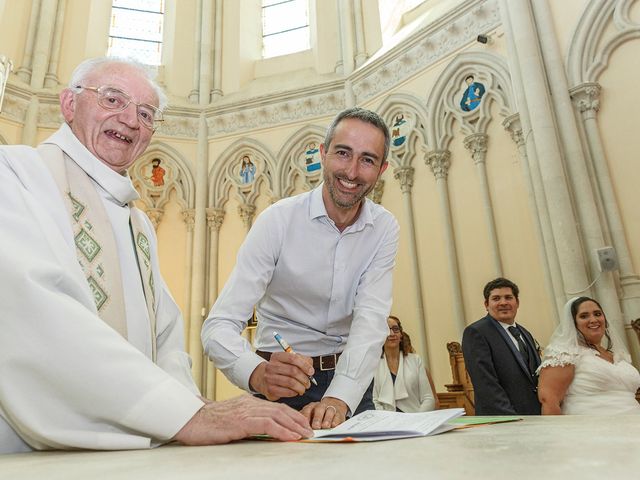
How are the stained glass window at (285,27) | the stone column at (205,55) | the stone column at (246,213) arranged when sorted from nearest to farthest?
the stone column at (246,213) → the stone column at (205,55) → the stained glass window at (285,27)

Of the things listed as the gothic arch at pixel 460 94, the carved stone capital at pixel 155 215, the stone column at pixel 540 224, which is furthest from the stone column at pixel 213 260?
the stone column at pixel 540 224

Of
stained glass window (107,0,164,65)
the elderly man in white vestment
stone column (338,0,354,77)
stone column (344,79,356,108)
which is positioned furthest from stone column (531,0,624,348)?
stained glass window (107,0,164,65)

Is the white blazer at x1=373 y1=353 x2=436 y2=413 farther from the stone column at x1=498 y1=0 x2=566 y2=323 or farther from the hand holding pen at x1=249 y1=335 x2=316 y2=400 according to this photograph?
the hand holding pen at x1=249 y1=335 x2=316 y2=400

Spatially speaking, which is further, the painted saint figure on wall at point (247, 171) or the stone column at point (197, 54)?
the stone column at point (197, 54)

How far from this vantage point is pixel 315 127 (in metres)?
8.32

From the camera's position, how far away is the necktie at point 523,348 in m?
3.36

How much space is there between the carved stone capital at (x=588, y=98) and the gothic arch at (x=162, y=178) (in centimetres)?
605

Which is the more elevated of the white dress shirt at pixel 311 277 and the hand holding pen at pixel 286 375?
the white dress shirt at pixel 311 277

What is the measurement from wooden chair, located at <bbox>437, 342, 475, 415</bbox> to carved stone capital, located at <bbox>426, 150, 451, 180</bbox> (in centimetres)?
230

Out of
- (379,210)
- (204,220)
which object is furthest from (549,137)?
(204,220)

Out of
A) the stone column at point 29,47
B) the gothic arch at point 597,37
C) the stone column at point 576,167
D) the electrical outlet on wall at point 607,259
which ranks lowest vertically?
the electrical outlet on wall at point 607,259

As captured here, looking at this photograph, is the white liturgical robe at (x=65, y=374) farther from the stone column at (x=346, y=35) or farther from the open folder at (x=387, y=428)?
the stone column at (x=346, y=35)

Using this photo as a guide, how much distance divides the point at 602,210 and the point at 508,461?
5238mm

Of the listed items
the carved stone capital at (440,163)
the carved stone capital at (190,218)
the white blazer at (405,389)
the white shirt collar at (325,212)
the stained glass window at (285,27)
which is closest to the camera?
the white shirt collar at (325,212)
